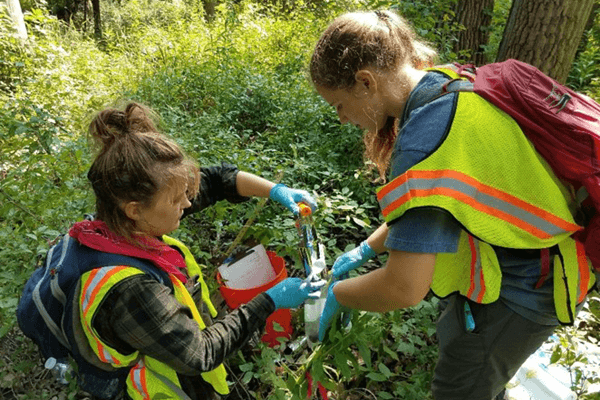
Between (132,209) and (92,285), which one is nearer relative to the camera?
(92,285)

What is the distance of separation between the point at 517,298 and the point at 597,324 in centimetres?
140

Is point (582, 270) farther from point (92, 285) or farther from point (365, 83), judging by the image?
point (92, 285)

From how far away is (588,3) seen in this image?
2.92 metres

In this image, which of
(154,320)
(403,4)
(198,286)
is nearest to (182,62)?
(403,4)

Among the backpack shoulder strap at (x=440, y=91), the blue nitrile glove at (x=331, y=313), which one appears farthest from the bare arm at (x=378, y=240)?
the backpack shoulder strap at (x=440, y=91)

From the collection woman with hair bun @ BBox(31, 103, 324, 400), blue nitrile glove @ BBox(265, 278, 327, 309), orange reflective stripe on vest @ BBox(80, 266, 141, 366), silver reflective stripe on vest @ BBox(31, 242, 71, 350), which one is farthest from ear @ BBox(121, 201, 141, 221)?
blue nitrile glove @ BBox(265, 278, 327, 309)

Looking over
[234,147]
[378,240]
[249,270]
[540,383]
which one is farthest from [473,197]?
[234,147]

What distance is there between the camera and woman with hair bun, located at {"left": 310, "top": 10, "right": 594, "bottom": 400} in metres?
1.04

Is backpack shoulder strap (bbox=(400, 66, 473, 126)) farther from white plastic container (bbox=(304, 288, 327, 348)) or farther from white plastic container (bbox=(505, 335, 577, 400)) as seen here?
white plastic container (bbox=(505, 335, 577, 400))

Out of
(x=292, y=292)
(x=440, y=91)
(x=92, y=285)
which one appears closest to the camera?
(x=440, y=91)

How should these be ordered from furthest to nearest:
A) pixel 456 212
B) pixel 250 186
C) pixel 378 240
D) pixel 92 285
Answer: pixel 250 186 < pixel 378 240 < pixel 92 285 < pixel 456 212

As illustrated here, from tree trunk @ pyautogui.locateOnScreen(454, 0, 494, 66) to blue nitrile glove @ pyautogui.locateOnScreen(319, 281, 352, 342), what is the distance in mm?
3800

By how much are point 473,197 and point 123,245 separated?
1018mm

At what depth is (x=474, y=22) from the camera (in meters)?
4.69
